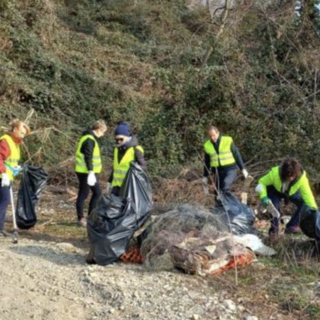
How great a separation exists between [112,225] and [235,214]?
1634 millimetres

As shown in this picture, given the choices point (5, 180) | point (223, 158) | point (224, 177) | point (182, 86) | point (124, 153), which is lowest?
point (224, 177)

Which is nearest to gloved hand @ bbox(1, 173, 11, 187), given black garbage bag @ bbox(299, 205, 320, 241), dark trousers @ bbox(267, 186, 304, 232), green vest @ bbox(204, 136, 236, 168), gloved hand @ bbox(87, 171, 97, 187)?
gloved hand @ bbox(87, 171, 97, 187)

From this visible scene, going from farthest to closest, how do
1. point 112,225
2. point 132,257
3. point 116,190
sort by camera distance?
point 116,190
point 132,257
point 112,225

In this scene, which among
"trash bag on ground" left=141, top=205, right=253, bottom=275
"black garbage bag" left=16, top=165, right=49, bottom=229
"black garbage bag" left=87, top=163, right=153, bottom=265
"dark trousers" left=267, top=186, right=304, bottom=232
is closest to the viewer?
"trash bag on ground" left=141, top=205, right=253, bottom=275

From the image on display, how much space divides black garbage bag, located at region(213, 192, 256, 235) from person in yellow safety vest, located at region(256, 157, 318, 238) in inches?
9.7

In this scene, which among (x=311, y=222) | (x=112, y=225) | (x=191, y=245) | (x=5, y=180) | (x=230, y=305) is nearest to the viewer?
(x=230, y=305)

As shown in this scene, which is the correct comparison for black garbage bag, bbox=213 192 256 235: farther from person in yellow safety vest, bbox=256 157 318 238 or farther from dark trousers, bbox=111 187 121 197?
dark trousers, bbox=111 187 121 197

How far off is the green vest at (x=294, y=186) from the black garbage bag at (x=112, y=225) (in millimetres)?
1635

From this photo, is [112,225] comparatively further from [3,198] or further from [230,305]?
[3,198]

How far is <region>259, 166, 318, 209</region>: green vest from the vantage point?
18.5 feet

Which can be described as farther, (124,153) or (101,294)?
(124,153)

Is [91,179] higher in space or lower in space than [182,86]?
lower

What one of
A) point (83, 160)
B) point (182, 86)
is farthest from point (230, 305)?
point (182, 86)

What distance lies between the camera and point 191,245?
4594 mm
